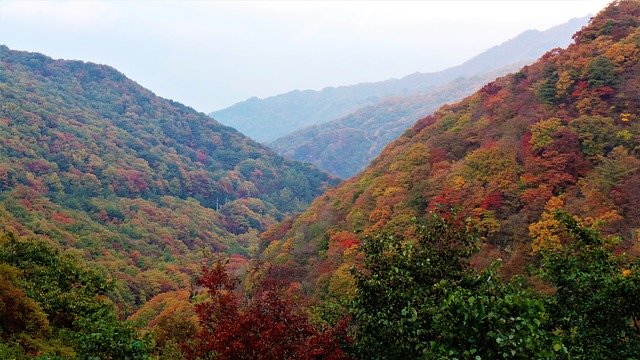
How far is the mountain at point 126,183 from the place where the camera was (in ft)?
274

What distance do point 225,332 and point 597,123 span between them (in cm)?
3368

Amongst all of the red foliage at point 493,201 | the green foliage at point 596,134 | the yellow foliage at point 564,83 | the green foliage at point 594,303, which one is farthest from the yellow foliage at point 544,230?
the yellow foliage at point 564,83

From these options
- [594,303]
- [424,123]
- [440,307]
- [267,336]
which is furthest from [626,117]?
[440,307]

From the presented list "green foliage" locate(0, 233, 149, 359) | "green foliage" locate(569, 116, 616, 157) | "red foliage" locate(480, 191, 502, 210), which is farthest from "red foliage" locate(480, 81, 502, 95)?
"green foliage" locate(0, 233, 149, 359)

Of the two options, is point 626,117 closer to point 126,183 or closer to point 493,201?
point 493,201

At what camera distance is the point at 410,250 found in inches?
444

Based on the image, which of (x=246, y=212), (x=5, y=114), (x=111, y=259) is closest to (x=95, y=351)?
(x=111, y=259)

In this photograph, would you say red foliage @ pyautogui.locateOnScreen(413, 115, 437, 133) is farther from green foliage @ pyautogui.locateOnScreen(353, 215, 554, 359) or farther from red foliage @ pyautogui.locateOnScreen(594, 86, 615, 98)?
green foliage @ pyautogui.locateOnScreen(353, 215, 554, 359)

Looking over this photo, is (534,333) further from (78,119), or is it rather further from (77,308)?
(78,119)

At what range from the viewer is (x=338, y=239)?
45.2 meters

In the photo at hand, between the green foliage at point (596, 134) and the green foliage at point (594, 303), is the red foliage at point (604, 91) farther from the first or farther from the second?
the green foliage at point (594, 303)

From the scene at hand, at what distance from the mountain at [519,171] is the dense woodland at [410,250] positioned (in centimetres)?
17

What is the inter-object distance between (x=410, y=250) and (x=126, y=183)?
125883 millimetres

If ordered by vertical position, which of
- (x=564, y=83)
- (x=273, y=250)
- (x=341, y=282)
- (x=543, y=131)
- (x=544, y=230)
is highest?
(x=564, y=83)
